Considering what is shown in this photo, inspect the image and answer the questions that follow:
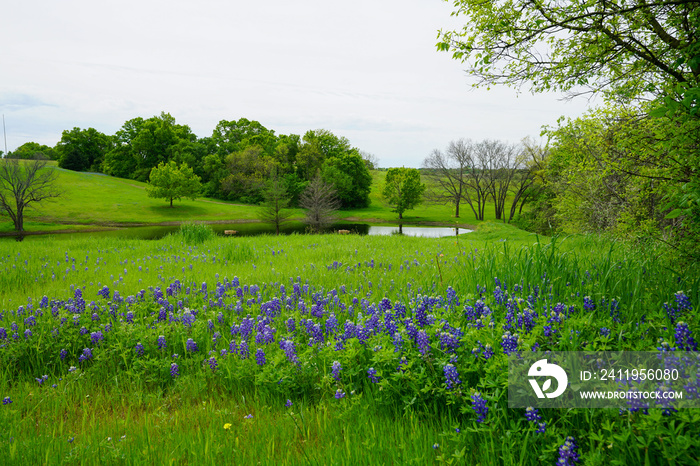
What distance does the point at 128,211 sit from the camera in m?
57.2

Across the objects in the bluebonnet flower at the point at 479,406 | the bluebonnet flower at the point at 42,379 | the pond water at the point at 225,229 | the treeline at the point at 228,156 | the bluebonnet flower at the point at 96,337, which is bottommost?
the pond water at the point at 225,229

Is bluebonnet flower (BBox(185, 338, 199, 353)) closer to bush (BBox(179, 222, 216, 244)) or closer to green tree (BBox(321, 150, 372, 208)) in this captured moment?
bush (BBox(179, 222, 216, 244))

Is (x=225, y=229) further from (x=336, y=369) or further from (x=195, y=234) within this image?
(x=336, y=369)

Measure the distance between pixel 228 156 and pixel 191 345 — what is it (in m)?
75.8

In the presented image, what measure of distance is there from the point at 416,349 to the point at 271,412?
4.43 feet

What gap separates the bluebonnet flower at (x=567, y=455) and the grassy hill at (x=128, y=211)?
165 feet

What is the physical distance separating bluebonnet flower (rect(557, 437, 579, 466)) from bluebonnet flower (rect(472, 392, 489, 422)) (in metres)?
0.45

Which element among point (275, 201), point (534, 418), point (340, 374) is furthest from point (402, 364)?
point (275, 201)

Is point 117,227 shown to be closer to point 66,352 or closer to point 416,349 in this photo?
point 66,352

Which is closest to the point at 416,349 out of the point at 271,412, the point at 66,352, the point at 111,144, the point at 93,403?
A: the point at 271,412

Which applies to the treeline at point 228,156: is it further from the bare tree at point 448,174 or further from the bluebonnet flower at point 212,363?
the bluebonnet flower at point 212,363

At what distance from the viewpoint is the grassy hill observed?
49781 mm

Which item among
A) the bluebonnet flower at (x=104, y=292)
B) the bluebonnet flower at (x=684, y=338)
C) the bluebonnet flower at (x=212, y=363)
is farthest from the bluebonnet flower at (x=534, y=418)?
the bluebonnet flower at (x=104, y=292)

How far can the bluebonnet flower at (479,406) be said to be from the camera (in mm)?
2252
